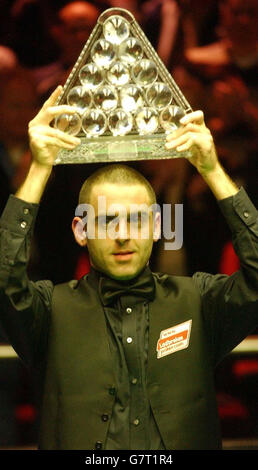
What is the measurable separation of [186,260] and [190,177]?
1.16 feet

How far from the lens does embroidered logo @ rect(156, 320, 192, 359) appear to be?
1.85 meters

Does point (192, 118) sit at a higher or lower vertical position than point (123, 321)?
higher

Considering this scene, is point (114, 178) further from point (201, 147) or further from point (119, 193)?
point (201, 147)

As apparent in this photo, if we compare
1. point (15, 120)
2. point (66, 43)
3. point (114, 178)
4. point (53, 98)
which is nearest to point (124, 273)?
point (114, 178)

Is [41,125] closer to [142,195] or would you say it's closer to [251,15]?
[142,195]

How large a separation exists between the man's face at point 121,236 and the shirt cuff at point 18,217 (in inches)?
8.5

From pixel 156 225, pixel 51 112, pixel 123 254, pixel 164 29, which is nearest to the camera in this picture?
pixel 51 112

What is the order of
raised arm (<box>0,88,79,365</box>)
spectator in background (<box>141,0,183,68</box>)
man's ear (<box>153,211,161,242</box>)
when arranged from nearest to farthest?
raised arm (<box>0,88,79,365</box>), man's ear (<box>153,211,161,242</box>), spectator in background (<box>141,0,183,68</box>)

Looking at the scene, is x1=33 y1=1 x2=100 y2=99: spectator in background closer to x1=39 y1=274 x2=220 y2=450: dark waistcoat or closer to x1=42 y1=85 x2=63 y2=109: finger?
x1=42 y1=85 x2=63 y2=109: finger

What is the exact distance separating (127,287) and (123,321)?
10cm

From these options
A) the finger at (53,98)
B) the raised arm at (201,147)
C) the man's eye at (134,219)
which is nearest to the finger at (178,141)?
the raised arm at (201,147)

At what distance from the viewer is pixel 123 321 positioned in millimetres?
1858

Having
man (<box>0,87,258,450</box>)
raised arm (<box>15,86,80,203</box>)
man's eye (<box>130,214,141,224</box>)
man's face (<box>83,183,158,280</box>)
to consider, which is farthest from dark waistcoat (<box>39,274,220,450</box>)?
raised arm (<box>15,86,80,203</box>)

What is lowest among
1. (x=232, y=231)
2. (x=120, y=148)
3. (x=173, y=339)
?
(x=173, y=339)
